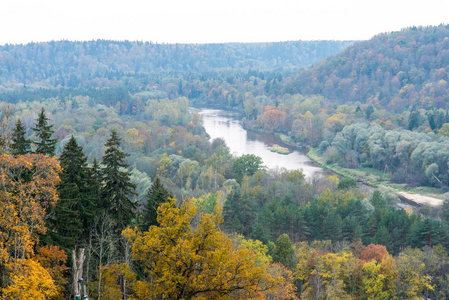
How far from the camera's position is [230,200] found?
3956 cm

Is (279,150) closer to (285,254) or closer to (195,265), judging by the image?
(285,254)

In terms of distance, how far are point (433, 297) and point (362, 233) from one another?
8933 mm

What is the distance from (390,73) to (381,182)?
75201 millimetres

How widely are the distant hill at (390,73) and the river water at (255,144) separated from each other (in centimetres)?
3267

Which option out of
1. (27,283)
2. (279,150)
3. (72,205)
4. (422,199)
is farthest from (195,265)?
(279,150)

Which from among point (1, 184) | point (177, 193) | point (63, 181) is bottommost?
point (177, 193)

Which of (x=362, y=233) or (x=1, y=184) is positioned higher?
(x=1, y=184)

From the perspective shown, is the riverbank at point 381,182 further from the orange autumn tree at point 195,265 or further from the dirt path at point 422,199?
the orange autumn tree at point 195,265

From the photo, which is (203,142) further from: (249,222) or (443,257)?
(443,257)

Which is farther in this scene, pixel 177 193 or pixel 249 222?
pixel 177 193

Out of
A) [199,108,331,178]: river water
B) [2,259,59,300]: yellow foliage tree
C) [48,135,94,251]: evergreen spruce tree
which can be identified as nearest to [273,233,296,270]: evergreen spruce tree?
[48,135,94,251]: evergreen spruce tree

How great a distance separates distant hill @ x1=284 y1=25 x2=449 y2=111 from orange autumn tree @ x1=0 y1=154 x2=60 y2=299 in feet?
352

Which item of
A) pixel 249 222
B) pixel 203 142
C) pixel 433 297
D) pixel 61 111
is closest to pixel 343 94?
pixel 203 142

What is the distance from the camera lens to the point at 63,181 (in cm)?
1892
